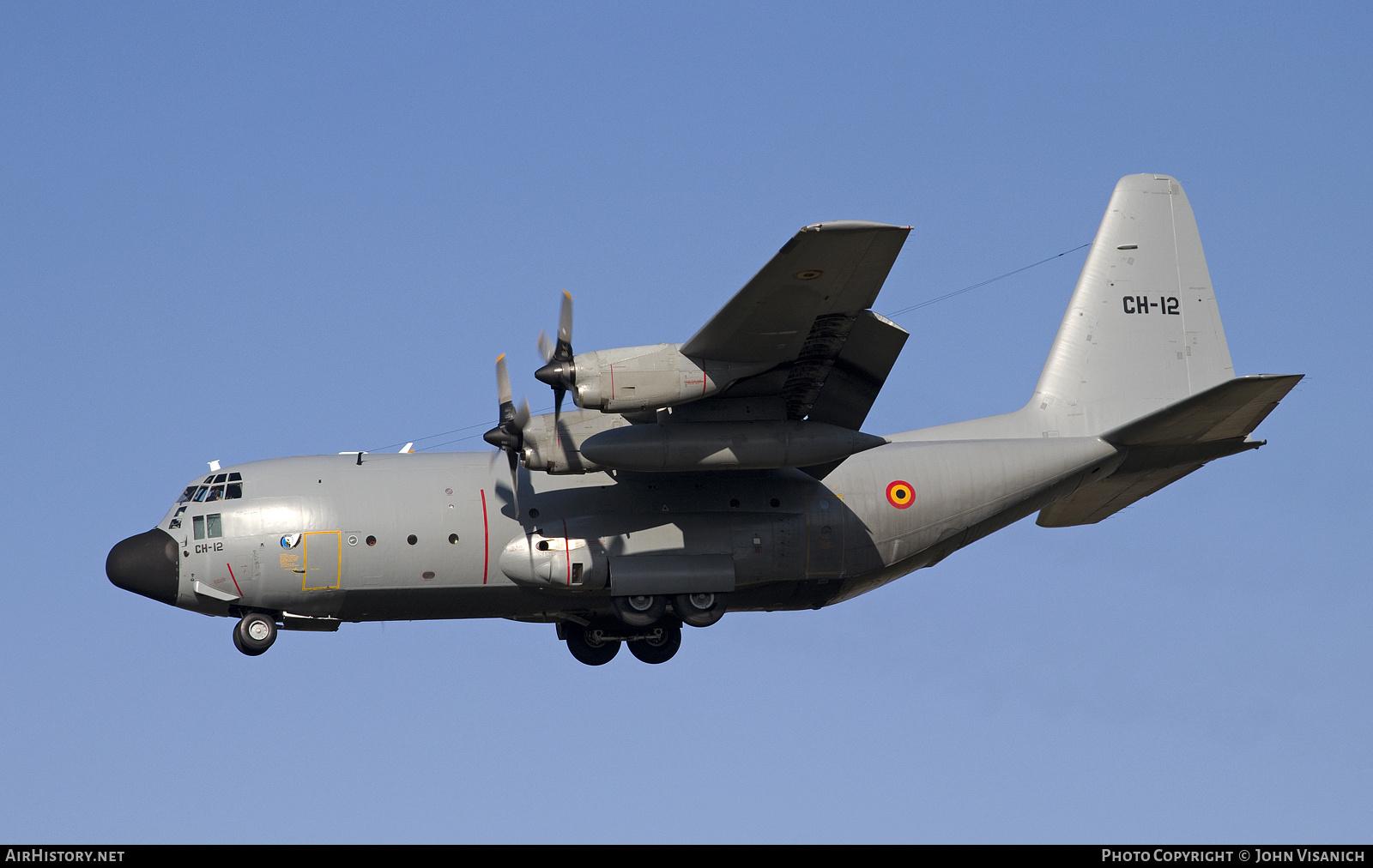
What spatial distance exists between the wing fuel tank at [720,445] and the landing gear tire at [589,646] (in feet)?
15.3

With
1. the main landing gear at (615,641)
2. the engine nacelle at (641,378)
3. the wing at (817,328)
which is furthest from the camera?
the main landing gear at (615,641)

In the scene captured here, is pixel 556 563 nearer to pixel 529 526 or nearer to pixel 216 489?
pixel 529 526

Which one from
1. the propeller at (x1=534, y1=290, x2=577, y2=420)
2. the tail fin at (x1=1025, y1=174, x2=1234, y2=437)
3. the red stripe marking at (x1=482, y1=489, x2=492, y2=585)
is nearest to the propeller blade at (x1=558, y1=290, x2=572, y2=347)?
the propeller at (x1=534, y1=290, x2=577, y2=420)

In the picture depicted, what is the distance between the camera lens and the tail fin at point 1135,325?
78.9 feet

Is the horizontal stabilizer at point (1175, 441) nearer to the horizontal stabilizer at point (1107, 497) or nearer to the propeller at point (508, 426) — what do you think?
the horizontal stabilizer at point (1107, 497)

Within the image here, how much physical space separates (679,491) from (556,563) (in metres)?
1.99

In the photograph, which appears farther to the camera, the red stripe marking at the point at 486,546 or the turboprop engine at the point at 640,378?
the red stripe marking at the point at 486,546

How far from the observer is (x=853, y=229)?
17.1 meters

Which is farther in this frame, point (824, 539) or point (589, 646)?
point (589, 646)

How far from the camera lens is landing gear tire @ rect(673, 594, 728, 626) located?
21.6 metres

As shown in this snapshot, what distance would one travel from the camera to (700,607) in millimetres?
21641

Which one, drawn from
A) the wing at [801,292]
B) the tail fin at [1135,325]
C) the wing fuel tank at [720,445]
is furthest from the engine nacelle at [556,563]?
the tail fin at [1135,325]

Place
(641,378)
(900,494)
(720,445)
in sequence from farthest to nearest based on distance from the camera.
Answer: (900,494)
(720,445)
(641,378)

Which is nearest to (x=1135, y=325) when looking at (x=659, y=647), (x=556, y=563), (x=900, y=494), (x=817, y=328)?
(x=900, y=494)
